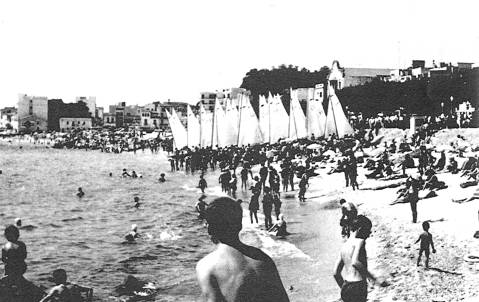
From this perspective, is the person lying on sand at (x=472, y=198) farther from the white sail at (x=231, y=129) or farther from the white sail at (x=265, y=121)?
the white sail at (x=231, y=129)

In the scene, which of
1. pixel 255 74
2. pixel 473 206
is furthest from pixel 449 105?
pixel 255 74

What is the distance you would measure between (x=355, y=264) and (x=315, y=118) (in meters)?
47.9

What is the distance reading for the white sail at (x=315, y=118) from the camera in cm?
5250

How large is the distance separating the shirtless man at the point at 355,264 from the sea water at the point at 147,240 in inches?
281

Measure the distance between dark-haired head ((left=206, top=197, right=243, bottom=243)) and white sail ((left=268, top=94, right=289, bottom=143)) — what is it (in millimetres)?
54434

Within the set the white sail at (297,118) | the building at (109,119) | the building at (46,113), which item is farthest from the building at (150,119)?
the white sail at (297,118)

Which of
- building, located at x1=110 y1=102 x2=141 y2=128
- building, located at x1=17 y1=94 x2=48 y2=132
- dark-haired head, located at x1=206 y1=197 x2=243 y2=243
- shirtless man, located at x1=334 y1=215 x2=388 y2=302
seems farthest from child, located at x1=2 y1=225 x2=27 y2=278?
building, located at x1=110 y1=102 x2=141 y2=128

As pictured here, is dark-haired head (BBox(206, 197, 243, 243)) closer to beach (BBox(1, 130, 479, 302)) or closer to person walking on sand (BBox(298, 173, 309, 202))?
beach (BBox(1, 130, 479, 302))

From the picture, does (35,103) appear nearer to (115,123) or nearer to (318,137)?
(115,123)

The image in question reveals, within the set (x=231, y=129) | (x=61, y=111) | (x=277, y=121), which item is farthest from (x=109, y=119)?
(x=277, y=121)

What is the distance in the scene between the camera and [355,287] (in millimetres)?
6094

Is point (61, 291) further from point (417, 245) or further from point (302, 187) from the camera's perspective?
point (302, 187)

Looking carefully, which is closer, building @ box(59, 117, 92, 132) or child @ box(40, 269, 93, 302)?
child @ box(40, 269, 93, 302)

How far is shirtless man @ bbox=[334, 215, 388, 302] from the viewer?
6.01 m
